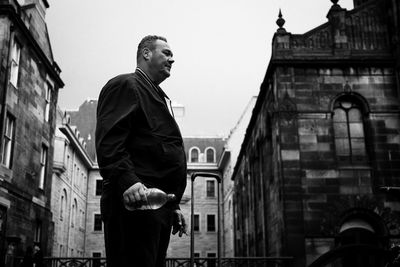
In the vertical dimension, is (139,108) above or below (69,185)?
below

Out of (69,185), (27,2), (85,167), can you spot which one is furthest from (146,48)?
(85,167)

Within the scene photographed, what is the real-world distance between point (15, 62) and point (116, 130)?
722 inches

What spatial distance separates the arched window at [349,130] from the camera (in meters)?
17.7

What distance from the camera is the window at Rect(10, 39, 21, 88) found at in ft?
62.6

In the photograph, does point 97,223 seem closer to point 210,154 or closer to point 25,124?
point 210,154

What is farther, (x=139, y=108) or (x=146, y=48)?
(x=146, y=48)

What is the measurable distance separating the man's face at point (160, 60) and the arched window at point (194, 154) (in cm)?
5447

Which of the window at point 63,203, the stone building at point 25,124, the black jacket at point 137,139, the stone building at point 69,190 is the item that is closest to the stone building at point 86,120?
the stone building at point 69,190

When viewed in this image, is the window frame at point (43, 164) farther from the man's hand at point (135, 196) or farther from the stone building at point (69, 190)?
the man's hand at point (135, 196)

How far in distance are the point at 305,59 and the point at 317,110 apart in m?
2.06

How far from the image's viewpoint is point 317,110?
17.9 m

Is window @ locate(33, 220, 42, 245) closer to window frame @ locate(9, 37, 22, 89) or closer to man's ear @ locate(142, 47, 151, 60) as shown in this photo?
window frame @ locate(9, 37, 22, 89)

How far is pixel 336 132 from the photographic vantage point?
709 inches

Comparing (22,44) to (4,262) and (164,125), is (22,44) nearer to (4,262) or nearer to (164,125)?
(4,262)
